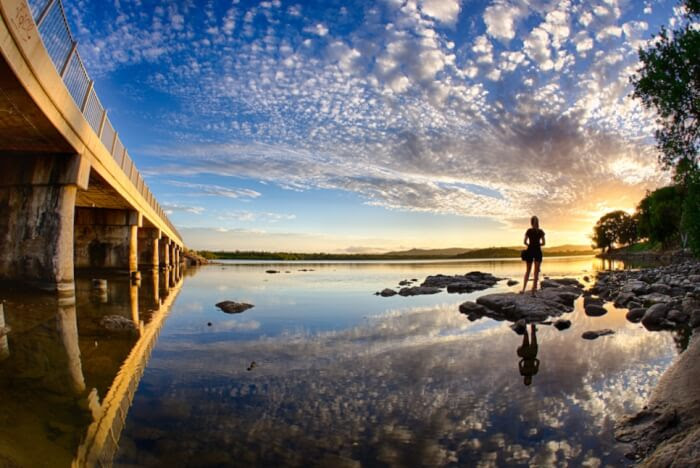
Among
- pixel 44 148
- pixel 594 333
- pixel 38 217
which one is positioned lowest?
pixel 594 333

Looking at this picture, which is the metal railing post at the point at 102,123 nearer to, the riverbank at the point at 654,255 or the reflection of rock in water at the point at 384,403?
the reflection of rock in water at the point at 384,403

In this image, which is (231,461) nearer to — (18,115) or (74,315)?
(74,315)

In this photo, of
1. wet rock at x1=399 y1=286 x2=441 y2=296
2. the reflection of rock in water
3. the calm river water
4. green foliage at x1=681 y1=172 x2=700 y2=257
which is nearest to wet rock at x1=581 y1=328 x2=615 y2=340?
the calm river water

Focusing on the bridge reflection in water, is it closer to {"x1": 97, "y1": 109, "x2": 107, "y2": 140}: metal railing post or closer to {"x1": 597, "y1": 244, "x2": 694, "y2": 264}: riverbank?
{"x1": 97, "y1": 109, "x2": 107, "y2": 140}: metal railing post

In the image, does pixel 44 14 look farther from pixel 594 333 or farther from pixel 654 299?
pixel 654 299

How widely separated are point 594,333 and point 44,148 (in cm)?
1885

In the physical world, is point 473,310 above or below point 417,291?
above

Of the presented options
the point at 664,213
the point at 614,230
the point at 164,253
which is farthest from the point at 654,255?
the point at 164,253

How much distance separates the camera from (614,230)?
11688 cm

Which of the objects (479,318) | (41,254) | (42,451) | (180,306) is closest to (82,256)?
(41,254)

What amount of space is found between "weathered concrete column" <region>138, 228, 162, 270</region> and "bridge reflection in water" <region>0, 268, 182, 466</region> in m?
33.1

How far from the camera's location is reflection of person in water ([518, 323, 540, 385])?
6.54 m

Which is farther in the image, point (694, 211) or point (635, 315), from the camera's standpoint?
point (694, 211)

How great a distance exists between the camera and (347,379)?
248 inches
